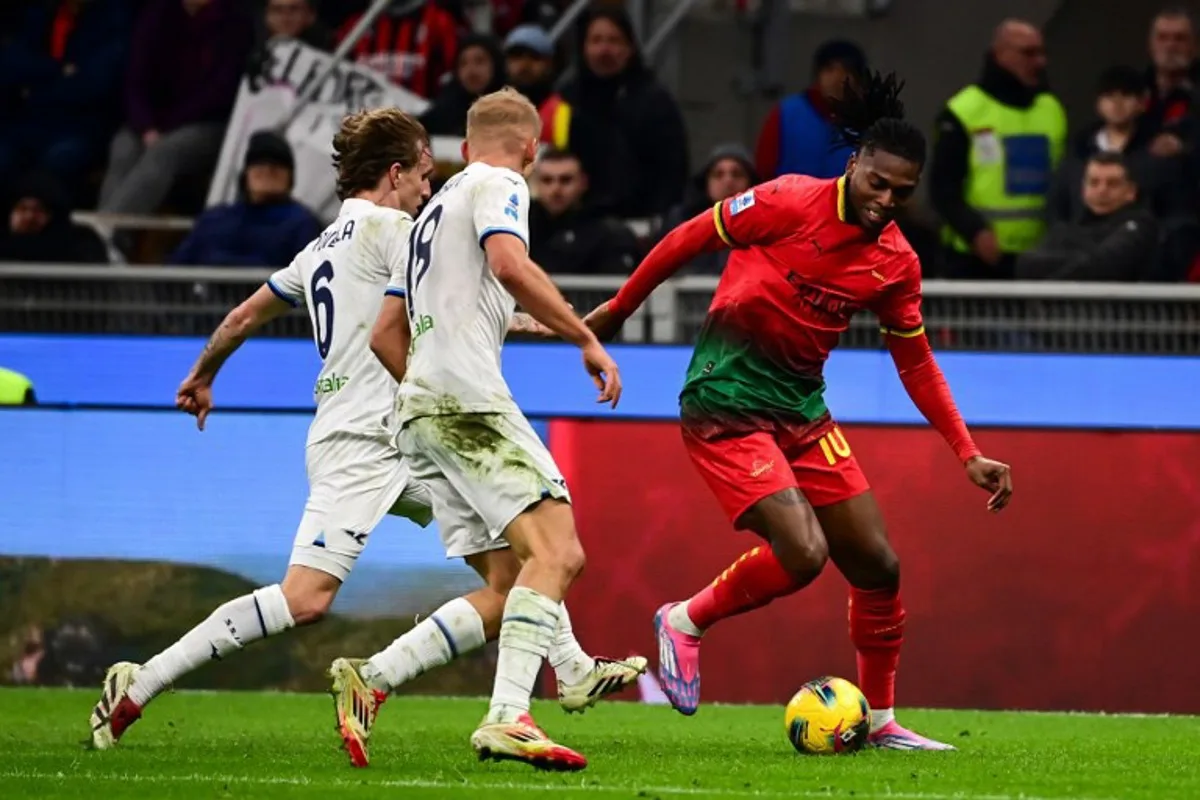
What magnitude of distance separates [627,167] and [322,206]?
1.94 m

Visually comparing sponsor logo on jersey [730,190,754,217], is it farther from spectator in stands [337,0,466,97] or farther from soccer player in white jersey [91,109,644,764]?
spectator in stands [337,0,466,97]

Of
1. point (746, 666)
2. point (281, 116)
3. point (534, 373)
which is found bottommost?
point (746, 666)

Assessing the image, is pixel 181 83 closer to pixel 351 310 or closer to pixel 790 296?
pixel 351 310

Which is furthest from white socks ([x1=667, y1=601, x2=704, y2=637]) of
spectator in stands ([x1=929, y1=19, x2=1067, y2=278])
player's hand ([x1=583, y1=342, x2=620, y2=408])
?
spectator in stands ([x1=929, y1=19, x2=1067, y2=278])

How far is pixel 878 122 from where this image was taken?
8.70 meters

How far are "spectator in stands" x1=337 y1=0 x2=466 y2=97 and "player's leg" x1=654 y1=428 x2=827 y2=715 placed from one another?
21.9ft

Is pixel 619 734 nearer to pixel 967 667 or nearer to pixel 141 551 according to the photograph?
pixel 967 667

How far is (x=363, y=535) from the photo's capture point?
348 inches

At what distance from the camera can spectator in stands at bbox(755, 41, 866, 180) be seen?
14.0 m

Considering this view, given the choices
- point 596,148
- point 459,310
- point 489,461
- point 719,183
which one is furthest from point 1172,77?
point 489,461

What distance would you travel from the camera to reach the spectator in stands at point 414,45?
50.5ft

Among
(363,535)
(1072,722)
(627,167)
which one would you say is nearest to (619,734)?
(363,535)

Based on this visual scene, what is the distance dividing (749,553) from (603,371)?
192 centimetres

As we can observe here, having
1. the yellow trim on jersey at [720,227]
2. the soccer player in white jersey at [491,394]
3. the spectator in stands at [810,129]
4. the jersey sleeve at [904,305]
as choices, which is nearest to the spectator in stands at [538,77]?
the spectator in stands at [810,129]
